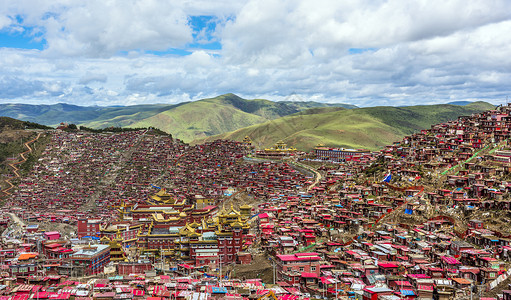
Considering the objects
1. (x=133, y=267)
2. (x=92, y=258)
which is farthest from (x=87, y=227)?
(x=133, y=267)

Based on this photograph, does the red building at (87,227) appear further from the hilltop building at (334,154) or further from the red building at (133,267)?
the hilltop building at (334,154)

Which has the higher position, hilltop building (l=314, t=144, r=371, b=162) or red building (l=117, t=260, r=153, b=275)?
hilltop building (l=314, t=144, r=371, b=162)

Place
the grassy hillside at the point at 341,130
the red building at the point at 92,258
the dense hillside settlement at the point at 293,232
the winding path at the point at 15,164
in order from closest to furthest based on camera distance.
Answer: the dense hillside settlement at the point at 293,232 → the red building at the point at 92,258 → the winding path at the point at 15,164 → the grassy hillside at the point at 341,130

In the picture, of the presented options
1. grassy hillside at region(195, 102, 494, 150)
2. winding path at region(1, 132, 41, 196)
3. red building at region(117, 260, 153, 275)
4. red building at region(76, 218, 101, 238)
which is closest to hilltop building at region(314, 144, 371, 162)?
grassy hillside at region(195, 102, 494, 150)

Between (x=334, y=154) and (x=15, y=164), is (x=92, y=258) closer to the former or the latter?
(x=334, y=154)

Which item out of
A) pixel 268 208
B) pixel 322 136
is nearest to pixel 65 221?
pixel 268 208

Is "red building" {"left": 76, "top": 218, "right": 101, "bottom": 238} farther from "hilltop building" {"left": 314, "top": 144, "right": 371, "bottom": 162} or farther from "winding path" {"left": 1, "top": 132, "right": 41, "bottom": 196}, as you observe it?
"hilltop building" {"left": 314, "top": 144, "right": 371, "bottom": 162}

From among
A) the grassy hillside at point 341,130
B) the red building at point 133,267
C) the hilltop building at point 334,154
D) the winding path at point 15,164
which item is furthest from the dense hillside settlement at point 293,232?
the grassy hillside at point 341,130

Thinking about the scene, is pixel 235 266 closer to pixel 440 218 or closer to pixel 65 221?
pixel 440 218
